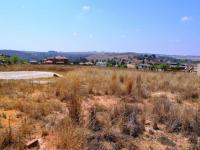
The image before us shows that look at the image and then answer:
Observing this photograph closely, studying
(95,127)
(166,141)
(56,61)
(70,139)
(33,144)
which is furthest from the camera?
(56,61)

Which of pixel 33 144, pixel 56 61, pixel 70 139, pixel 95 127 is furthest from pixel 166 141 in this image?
pixel 56 61

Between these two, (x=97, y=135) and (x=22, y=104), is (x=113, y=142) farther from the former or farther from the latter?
(x=22, y=104)

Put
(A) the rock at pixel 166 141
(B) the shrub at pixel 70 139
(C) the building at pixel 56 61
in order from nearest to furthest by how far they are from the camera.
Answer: (B) the shrub at pixel 70 139, (A) the rock at pixel 166 141, (C) the building at pixel 56 61

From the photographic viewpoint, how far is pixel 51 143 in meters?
6.77

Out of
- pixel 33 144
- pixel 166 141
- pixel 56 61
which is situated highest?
pixel 33 144

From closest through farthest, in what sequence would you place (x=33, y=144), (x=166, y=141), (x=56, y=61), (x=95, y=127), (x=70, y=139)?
(x=70, y=139) → (x=33, y=144) → (x=166, y=141) → (x=95, y=127) → (x=56, y=61)

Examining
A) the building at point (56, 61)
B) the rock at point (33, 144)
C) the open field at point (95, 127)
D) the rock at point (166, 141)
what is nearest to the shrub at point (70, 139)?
the open field at point (95, 127)

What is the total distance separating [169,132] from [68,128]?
10.2 feet

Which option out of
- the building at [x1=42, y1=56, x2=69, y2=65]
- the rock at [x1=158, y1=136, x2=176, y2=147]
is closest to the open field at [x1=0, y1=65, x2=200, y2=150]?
the rock at [x1=158, y1=136, x2=176, y2=147]

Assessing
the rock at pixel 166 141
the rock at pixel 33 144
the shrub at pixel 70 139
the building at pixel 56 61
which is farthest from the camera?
the building at pixel 56 61

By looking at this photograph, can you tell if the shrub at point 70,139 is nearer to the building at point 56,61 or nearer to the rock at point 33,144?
the rock at point 33,144

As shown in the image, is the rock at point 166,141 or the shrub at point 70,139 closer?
the shrub at point 70,139

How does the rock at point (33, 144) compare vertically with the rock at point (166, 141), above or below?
above

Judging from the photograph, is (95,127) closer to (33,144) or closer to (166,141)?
(166,141)
